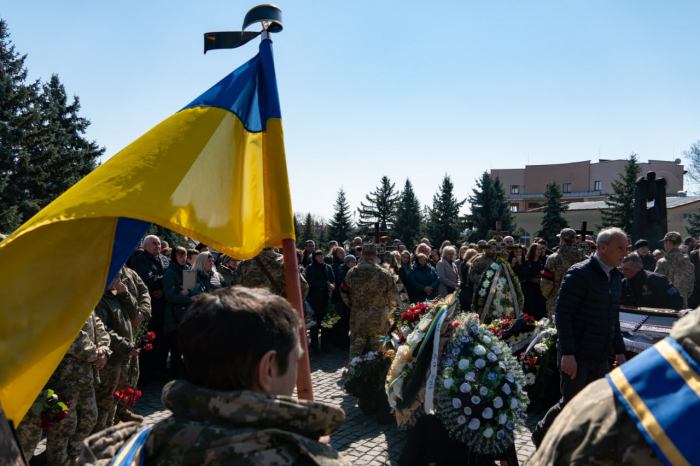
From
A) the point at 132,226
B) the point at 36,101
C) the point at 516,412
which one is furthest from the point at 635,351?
the point at 36,101

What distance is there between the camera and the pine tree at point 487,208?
117 ft

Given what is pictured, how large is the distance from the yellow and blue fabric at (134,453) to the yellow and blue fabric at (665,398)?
1.19 metres

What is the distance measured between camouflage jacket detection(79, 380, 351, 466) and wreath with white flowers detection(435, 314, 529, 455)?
3.16 m

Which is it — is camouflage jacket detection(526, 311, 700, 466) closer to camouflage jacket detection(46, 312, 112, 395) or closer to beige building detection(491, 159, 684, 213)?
camouflage jacket detection(46, 312, 112, 395)

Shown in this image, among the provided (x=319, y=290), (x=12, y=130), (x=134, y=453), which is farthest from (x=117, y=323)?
(x=12, y=130)

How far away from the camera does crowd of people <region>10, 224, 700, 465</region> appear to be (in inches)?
51.8

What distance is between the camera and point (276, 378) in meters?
1.39

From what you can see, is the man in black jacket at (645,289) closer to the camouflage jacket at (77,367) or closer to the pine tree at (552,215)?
the camouflage jacket at (77,367)

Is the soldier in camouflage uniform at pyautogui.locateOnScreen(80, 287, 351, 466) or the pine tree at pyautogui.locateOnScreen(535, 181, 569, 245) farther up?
the pine tree at pyautogui.locateOnScreen(535, 181, 569, 245)

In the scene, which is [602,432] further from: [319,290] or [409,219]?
[409,219]

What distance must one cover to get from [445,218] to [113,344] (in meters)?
34.0

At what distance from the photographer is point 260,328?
4.46ft

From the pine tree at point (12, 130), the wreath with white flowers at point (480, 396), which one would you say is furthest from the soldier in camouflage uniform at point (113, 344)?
the pine tree at point (12, 130)

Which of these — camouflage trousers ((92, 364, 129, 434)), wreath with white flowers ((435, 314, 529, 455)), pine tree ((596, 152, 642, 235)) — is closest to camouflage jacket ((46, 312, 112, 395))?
camouflage trousers ((92, 364, 129, 434))
